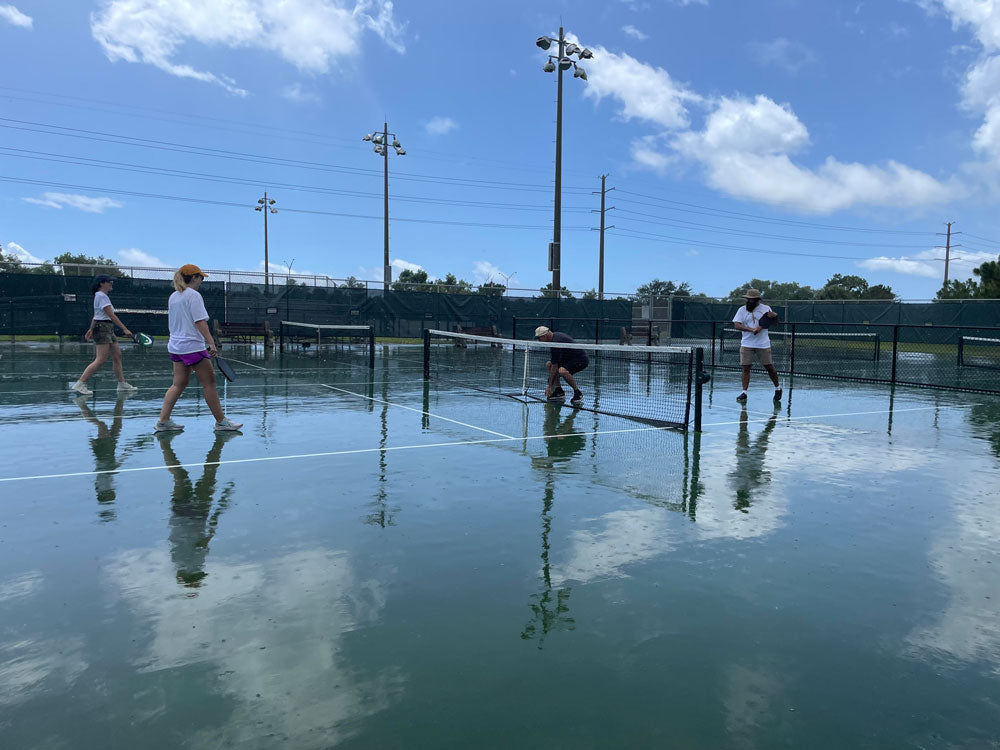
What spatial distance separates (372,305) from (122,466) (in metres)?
22.2

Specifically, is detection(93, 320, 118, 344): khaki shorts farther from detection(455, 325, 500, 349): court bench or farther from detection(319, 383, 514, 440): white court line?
detection(455, 325, 500, 349): court bench

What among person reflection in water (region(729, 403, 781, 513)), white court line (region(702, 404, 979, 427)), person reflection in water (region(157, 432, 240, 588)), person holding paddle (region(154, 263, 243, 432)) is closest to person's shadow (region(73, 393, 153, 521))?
person reflection in water (region(157, 432, 240, 588))

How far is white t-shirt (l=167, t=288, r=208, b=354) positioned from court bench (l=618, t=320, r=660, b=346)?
19.7 m

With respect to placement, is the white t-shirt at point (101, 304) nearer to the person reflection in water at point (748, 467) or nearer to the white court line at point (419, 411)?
the white court line at point (419, 411)

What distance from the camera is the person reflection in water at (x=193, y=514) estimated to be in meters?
4.02

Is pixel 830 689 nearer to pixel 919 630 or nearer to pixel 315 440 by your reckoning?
pixel 919 630

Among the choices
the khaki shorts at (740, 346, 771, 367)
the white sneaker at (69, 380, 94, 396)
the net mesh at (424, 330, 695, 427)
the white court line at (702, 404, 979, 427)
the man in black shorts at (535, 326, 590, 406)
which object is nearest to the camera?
the white court line at (702, 404, 979, 427)

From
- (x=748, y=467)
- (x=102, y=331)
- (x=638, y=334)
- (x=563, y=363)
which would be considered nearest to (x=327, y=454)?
(x=748, y=467)

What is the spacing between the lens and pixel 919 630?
334 cm

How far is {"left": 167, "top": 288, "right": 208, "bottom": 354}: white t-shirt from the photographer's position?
25.2 ft

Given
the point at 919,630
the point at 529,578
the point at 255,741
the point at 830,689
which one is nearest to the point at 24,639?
the point at 255,741


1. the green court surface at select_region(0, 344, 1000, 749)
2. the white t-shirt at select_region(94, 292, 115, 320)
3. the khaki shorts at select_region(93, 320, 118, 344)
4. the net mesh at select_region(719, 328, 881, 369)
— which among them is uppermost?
the white t-shirt at select_region(94, 292, 115, 320)

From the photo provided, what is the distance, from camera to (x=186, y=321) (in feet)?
25.5

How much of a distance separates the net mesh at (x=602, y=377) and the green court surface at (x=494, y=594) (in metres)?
2.25
